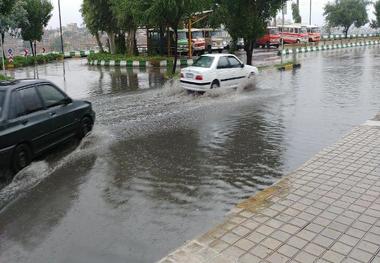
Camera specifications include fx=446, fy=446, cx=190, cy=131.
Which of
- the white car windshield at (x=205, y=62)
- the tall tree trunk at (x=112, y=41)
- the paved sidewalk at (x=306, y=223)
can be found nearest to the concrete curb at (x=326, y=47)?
the tall tree trunk at (x=112, y=41)

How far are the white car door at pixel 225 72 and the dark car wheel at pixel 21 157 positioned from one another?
9.73 m

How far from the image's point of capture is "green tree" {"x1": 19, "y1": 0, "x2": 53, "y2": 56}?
A: 37.7 m

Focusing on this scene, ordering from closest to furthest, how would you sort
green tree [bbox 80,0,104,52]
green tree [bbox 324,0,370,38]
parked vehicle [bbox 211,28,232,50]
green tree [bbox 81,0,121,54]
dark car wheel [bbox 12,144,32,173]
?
1. dark car wheel [bbox 12,144,32,173]
2. green tree [bbox 81,0,121,54]
3. green tree [bbox 80,0,104,52]
4. parked vehicle [bbox 211,28,232,50]
5. green tree [bbox 324,0,370,38]

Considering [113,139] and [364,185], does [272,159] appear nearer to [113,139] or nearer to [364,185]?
[364,185]

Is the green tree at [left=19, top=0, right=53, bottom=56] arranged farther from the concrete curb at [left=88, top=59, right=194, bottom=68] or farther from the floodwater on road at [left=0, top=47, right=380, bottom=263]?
the floodwater on road at [left=0, top=47, right=380, bottom=263]

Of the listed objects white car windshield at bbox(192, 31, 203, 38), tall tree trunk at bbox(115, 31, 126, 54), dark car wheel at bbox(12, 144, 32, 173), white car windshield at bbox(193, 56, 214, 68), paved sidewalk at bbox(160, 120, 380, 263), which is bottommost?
paved sidewalk at bbox(160, 120, 380, 263)

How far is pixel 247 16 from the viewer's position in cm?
2350

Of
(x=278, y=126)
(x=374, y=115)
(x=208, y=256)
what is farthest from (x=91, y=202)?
(x=374, y=115)

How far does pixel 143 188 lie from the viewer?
22.5 feet

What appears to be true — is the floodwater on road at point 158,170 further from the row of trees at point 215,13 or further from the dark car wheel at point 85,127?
the row of trees at point 215,13

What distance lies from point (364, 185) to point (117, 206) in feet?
11.9

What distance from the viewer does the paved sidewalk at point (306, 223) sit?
4594 mm

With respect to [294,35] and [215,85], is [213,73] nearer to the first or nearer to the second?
[215,85]

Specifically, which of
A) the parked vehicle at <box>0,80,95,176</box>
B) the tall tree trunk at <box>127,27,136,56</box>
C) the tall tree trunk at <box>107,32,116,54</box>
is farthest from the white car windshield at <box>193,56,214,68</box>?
the tall tree trunk at <box>107,32,116,54</box>
